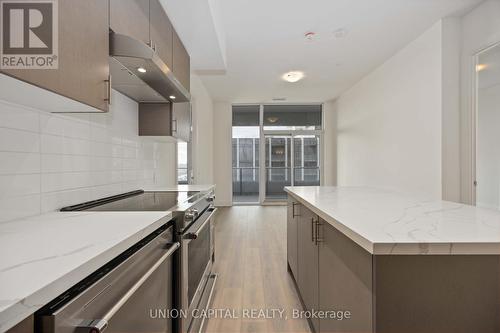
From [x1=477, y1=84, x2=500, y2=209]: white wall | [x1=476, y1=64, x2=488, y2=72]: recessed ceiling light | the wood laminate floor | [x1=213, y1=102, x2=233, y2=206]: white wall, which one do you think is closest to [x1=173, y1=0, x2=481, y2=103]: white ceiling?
[x1=476, y1=64, x2=488, y2=72]: recessed ceiling light

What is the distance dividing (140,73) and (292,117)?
603 centimetres

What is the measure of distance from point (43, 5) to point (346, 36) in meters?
3.35

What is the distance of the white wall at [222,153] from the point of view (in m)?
6.98

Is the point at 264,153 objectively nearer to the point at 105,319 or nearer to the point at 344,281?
the point at 344,281

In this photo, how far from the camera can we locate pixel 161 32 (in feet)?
6.34

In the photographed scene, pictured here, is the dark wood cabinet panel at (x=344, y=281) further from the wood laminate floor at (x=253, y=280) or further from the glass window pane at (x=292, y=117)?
the glass window pane at (x=292, y=117)

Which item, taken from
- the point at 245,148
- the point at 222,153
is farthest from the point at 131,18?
the point at 245,148

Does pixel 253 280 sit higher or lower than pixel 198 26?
lower

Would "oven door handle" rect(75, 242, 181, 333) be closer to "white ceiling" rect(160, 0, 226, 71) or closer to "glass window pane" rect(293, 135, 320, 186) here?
"white ceiling" rect(160, 0, 226, 71)

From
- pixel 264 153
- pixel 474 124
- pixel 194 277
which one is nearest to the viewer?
pixel 194 277

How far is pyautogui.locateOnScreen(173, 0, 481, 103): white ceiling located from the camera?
2.75 metres

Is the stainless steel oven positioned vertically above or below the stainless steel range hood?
below

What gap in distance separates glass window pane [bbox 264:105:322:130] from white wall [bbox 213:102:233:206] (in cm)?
109

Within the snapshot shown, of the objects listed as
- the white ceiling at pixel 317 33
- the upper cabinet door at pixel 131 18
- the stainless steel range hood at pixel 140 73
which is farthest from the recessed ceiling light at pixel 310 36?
the upper cabinet door at pixel 131 18
